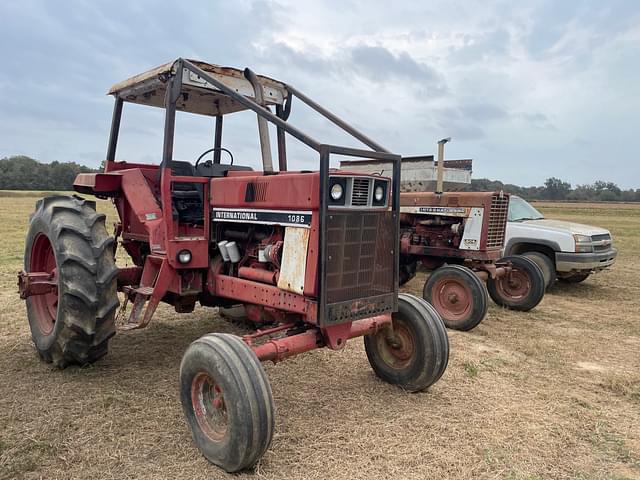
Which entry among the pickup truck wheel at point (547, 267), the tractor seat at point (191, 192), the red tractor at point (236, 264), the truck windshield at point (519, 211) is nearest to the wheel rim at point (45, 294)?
the red tractor at point (236, 264)

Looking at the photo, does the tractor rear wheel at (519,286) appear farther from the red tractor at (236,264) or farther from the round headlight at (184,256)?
the round headlight at (184,256)

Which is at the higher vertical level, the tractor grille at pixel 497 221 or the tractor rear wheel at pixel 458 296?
the tractor grille at pixel 497 221

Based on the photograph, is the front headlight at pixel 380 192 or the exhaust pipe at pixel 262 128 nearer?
the front headlight at pixel 380 192

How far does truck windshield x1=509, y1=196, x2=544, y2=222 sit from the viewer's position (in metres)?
9.17

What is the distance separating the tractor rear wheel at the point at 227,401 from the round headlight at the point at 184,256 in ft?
3.29

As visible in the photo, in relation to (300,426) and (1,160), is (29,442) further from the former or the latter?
(1,160)

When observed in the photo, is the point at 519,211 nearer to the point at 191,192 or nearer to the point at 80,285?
the point at 191,192

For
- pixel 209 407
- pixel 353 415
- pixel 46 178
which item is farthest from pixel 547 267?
pixel 46 178

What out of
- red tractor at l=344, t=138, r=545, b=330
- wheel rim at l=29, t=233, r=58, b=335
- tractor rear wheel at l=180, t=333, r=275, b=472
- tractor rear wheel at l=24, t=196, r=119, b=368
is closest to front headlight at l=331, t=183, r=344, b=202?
tractor rear wheel at l=180, t=333, r=275, b=472

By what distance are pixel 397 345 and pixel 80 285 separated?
8.03ft

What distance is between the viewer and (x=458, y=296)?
6.21m

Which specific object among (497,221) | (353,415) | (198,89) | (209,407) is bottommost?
(353,415)

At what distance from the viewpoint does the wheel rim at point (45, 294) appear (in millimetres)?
4441

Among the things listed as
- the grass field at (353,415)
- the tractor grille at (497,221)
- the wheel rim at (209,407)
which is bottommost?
the grass field at (353,415)
